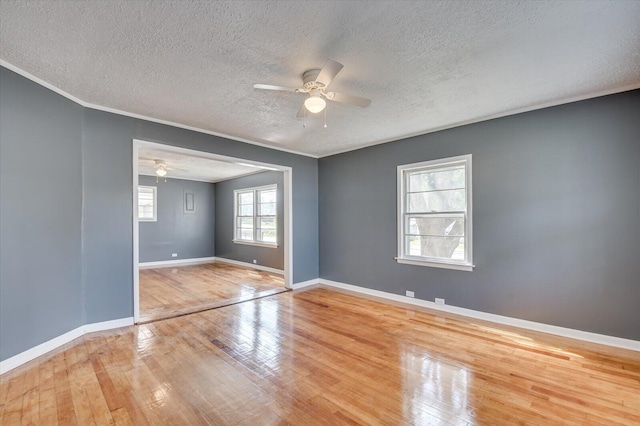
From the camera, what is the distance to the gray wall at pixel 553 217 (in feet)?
9.49

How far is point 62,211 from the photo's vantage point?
3.01 m

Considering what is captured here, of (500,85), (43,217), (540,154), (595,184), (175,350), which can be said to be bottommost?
(175,350)

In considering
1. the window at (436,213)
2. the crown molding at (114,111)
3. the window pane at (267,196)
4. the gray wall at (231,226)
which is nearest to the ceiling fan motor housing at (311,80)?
the crown molding at (114,111)

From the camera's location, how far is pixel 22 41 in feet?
6.95

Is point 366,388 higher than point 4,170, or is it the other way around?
point 4,170

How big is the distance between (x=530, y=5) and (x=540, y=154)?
2.14 meters

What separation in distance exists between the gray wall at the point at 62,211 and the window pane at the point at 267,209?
3.09 m

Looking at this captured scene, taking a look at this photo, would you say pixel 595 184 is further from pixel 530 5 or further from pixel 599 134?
pixel 530 5

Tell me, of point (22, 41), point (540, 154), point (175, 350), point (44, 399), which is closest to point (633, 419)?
point (540, 154)

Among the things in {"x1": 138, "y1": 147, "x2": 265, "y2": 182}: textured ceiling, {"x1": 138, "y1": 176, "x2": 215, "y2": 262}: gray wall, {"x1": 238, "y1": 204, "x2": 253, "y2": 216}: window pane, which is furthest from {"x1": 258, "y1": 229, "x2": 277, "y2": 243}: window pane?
{"x1": 138, "y1": 176, "x2": 215, "y2": 262}: gray wall

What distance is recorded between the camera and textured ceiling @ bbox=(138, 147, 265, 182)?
224 inches

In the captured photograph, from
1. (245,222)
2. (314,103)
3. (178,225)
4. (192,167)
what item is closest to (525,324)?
(314,103)

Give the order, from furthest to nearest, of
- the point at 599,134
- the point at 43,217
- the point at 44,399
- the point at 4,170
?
1. the point at 599,134
2. the point at 43,217
3. the point at 4,170
4. the point at 44,399

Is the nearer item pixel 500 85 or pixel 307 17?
pixel 307 17
